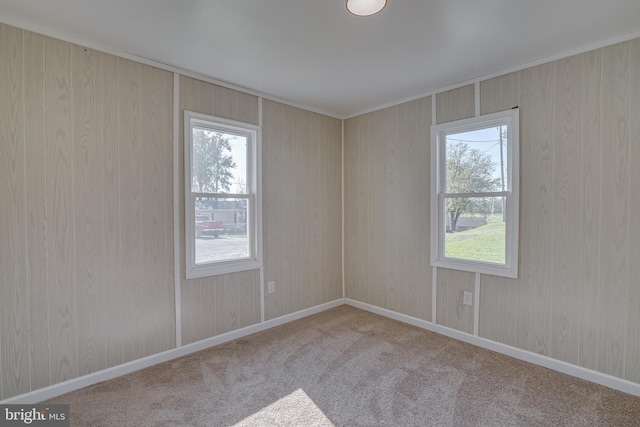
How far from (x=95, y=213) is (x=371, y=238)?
281cm

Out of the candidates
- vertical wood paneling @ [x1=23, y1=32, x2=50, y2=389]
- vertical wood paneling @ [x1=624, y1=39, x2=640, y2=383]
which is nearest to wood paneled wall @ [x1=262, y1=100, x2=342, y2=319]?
vertical wood paneling @ [x1=23, y1=32, x2=50, y2=389]

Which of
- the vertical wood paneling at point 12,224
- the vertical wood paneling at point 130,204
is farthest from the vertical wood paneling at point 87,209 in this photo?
the vertical wood paneling at point 12,224

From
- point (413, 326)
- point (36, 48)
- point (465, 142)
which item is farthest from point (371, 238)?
point (36, 48)

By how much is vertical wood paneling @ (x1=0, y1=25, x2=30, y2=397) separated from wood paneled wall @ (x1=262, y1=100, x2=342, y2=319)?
74.2 inches

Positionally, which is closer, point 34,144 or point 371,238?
point 34,144

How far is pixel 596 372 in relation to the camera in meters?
2.32

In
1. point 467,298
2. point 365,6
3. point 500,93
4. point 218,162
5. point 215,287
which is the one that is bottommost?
point 467,298

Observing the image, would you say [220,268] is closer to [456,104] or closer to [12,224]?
[12,224]

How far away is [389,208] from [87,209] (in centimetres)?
287

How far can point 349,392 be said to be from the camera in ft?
7.28

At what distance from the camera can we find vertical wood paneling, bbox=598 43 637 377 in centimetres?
221

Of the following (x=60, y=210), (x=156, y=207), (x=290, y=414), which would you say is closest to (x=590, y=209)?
(x=290, y=414)

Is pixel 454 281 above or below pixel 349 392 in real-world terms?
above

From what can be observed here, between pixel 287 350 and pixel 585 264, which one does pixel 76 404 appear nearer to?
pixel 287 350
